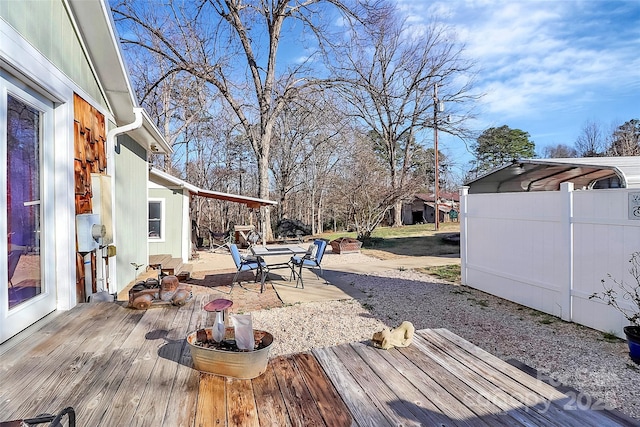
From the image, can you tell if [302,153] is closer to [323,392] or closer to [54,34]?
[54,34]

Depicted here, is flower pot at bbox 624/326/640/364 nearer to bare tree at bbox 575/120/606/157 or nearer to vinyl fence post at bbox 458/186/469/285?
vinyl fence post at bbox 458/186/469/285

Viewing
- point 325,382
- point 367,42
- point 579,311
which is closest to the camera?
point 325,382

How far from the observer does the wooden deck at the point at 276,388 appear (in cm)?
153

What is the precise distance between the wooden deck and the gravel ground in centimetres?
56

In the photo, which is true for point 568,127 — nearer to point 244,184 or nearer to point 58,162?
point 244,184

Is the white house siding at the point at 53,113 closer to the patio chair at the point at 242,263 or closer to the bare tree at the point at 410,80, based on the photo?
the patio chair at the point at 242,263

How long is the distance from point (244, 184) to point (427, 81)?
43.9ft

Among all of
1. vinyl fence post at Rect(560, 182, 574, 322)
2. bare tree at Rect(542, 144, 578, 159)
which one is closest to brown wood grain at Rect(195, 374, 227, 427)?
vinyl fence post at Rect(560, 182, 574, 322)

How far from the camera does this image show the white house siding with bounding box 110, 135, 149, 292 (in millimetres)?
5105

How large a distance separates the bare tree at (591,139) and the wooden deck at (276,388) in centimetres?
3034

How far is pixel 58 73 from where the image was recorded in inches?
112

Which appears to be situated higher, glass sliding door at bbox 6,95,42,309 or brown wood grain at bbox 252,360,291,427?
glass sliding door at bbox 6,95,42,309

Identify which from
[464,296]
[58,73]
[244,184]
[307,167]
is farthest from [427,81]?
[58,73]

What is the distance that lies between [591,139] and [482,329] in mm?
29471
